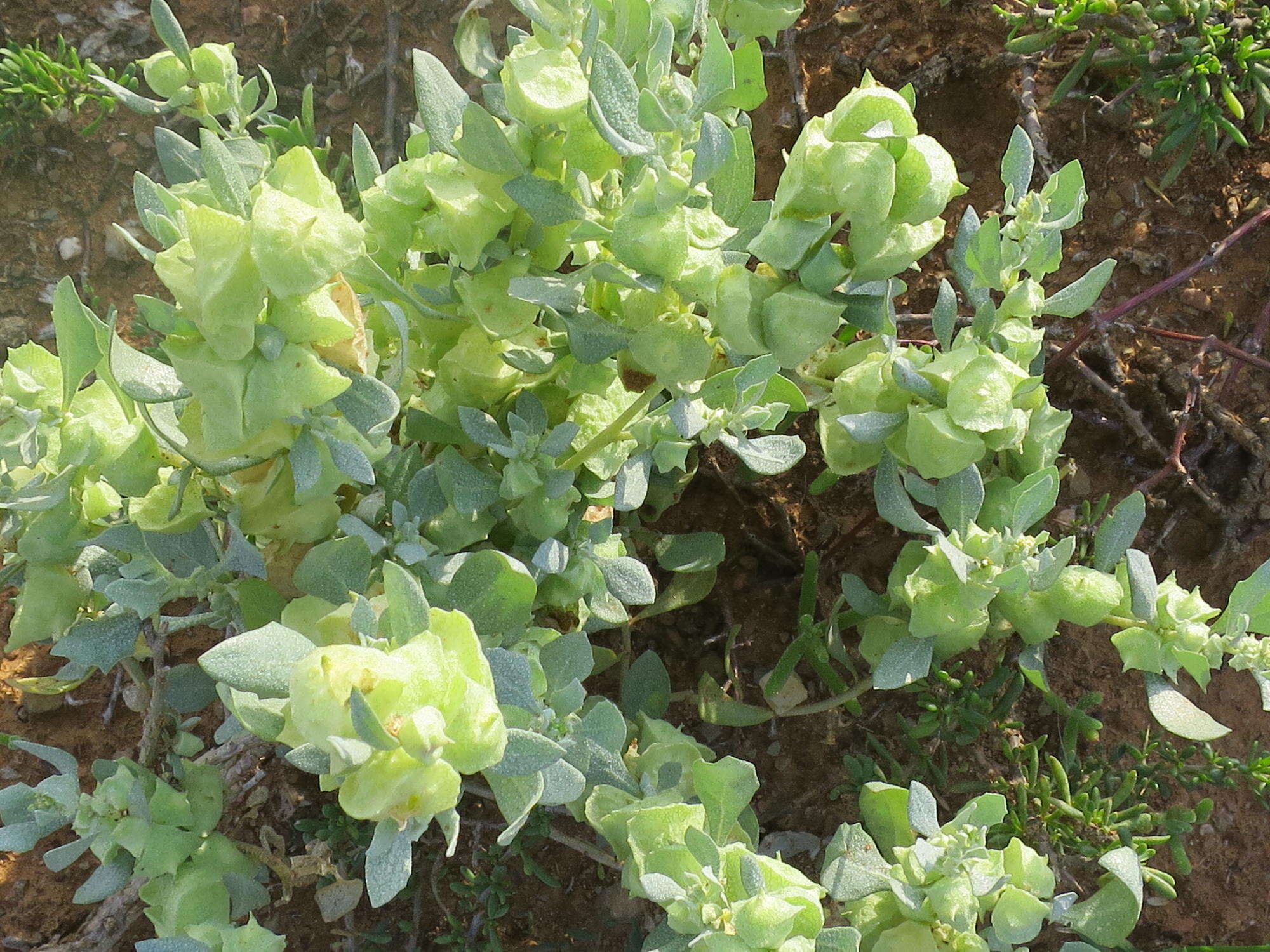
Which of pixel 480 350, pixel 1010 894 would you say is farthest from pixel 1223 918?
pixel 480 350

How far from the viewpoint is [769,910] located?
1139 millimetres

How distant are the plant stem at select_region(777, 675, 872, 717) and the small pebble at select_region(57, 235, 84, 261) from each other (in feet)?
6.13

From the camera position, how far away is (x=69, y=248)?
2.38 metres

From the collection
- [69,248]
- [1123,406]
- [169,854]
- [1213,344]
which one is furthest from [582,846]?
[69,248]

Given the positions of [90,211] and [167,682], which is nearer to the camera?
[167,682]

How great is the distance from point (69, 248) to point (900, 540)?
6.37ft

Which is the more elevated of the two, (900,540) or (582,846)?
(900,540)

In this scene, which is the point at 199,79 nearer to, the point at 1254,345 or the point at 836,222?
the point at 836,222

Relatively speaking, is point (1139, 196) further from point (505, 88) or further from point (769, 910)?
point (769, 910)

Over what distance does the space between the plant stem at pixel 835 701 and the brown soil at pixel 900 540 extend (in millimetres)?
161

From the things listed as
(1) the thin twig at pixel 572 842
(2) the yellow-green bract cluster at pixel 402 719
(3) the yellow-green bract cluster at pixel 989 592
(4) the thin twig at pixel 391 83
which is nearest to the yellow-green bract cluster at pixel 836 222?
(3) the yellow-green bract cluster at pixel 989 592

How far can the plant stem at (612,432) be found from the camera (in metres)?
1.34

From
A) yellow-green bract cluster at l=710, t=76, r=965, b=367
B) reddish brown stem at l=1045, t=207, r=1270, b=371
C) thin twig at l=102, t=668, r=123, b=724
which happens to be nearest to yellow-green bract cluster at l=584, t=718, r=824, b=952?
yellow-green bract cluster at l=710, t=76, r=965, b=367

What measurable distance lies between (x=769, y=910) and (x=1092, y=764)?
86cm
